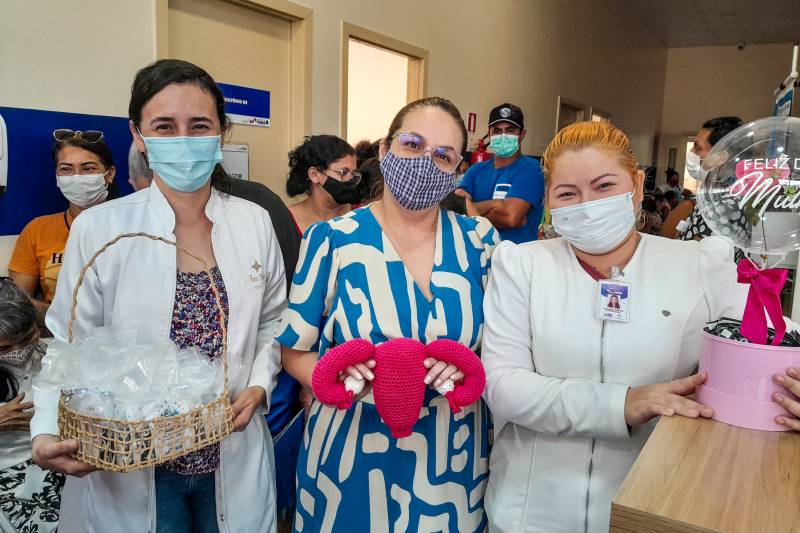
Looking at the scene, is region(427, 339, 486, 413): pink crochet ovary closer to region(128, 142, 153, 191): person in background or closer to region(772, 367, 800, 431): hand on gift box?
region(772, 367, 800, 431): hand on gift box

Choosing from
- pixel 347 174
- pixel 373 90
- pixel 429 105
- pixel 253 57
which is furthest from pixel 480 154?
pixel 429 105

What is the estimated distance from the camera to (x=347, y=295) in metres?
1.29

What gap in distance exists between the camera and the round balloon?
37.4 inches

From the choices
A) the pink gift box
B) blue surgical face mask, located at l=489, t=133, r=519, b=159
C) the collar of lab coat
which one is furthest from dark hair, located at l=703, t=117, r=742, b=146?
the collar of lab coat

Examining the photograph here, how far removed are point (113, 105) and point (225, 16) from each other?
3.07 feet

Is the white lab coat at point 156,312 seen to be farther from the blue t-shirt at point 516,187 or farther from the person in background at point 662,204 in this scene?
the person in background at point 662,204

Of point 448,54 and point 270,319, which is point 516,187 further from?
point 270,319

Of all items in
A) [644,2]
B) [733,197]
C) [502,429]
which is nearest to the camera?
[733,197]

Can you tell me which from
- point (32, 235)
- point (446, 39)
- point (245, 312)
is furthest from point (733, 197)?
point (446, 39)

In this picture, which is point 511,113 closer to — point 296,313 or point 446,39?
point 446,39

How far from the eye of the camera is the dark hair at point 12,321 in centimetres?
185

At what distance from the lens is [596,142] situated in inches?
47.3

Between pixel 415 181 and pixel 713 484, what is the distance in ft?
2.77

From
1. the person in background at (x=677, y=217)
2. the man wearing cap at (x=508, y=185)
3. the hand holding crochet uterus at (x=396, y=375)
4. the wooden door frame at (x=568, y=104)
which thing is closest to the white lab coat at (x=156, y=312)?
the hand holding crochet uterus at (x=396, y=375)
